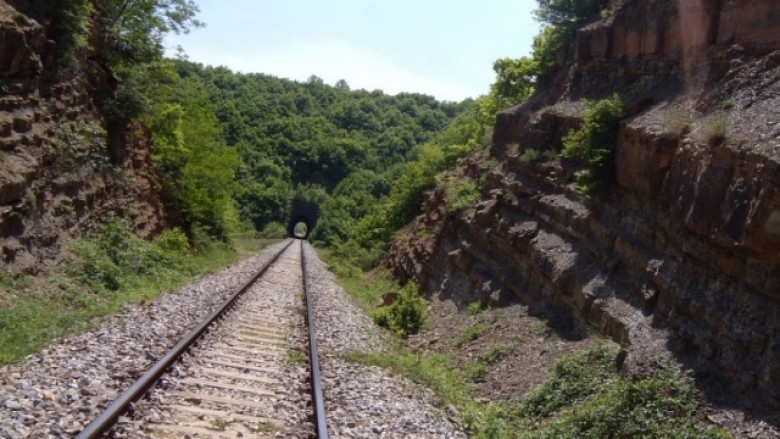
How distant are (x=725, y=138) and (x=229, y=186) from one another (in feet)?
93.4

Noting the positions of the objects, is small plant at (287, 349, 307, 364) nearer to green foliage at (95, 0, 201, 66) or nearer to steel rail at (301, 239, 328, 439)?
steel rail at (301, 239, 328, 439)

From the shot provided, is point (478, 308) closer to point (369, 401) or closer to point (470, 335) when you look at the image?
point (470, 335)

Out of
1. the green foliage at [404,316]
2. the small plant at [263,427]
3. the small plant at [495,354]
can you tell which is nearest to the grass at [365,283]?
the green foliage at [404,316]

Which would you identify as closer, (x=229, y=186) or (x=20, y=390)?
(x=20, y=390)

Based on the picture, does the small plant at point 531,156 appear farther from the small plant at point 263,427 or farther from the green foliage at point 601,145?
the small plant at point 263,427

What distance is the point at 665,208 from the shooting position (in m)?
11.4

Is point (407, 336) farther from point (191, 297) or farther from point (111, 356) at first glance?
point (111, 356)

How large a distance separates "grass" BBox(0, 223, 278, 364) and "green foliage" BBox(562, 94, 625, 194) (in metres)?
9.68

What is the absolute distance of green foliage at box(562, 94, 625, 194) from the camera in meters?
13.7

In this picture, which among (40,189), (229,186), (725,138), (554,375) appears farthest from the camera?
(229,186)

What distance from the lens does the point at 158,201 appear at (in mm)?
24766

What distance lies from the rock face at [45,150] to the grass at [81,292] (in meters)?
0.62

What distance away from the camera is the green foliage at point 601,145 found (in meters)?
13.7

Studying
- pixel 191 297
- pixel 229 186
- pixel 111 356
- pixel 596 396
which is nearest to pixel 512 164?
pixel 191 297
